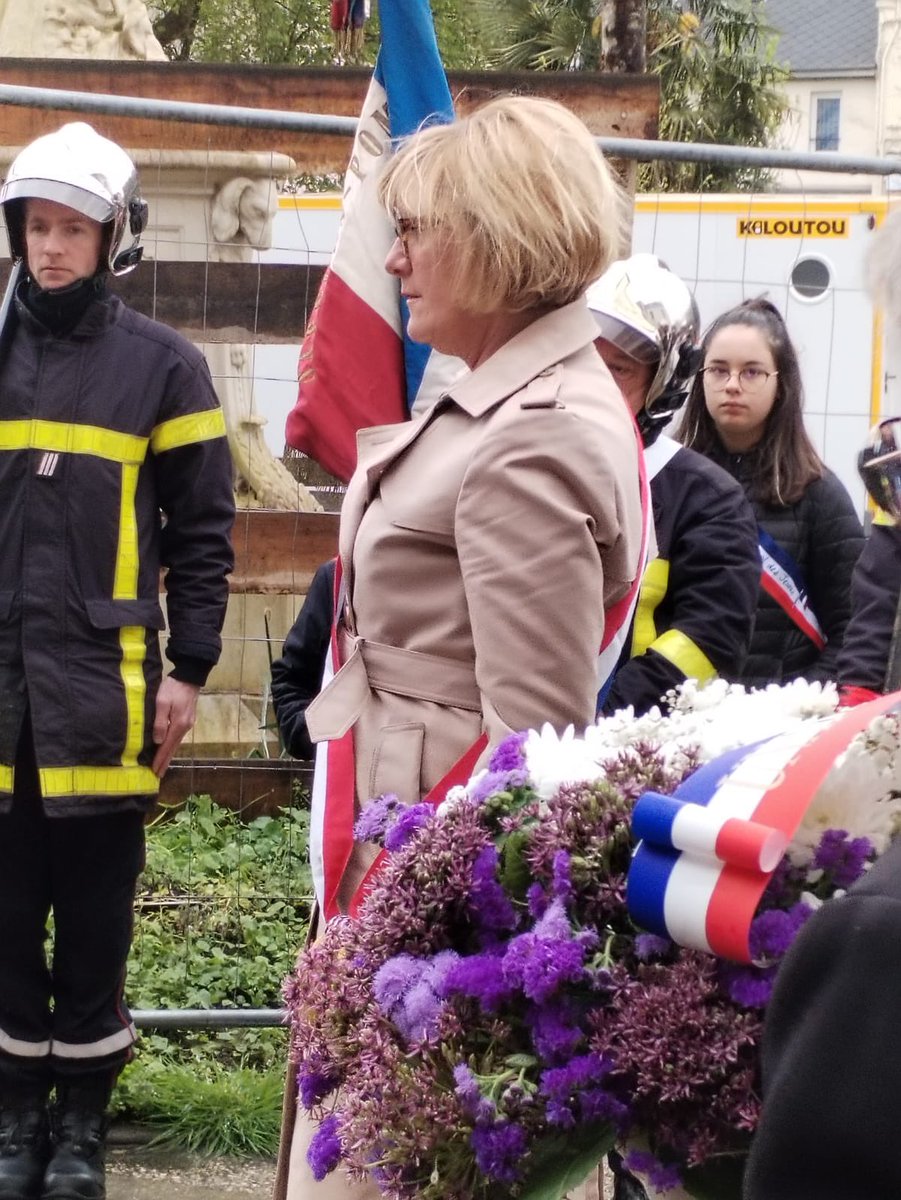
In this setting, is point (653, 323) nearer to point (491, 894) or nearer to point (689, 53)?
point (491, 894)

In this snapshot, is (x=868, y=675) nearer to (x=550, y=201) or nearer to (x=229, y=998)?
(x=550, y=201)

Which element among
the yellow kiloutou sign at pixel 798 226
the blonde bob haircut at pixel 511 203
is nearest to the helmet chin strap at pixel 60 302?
the blonde bob haircut at pixel 511 203

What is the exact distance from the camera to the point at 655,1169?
131 centimetres

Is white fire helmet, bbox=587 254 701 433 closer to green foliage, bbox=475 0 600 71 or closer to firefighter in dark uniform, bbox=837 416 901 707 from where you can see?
firefighter in dark uniform, bbox=837 416 901 707

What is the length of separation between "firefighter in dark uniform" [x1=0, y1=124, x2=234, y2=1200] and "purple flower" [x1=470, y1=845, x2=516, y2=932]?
227 centimetres

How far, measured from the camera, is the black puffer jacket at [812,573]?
392 cm

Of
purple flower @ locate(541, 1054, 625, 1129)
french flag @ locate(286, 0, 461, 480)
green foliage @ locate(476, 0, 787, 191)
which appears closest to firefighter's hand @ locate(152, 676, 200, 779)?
french flag @ locate(286, 0, 461, 480)

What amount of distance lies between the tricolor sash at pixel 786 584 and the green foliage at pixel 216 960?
→ 1.70 m

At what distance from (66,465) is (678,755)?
2447 mm

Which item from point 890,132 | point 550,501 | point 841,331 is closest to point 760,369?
point 550,501

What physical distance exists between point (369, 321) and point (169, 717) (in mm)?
1123

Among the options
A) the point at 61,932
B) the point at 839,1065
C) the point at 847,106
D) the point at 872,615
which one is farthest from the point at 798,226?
the point at 847,106

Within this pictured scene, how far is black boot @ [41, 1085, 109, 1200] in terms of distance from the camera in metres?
3.65

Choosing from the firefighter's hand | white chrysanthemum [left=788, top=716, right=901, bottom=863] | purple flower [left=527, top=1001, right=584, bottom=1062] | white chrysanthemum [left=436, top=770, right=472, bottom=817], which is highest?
white chrysanthemum [left=788, top=716, right=901, bottom=863]
